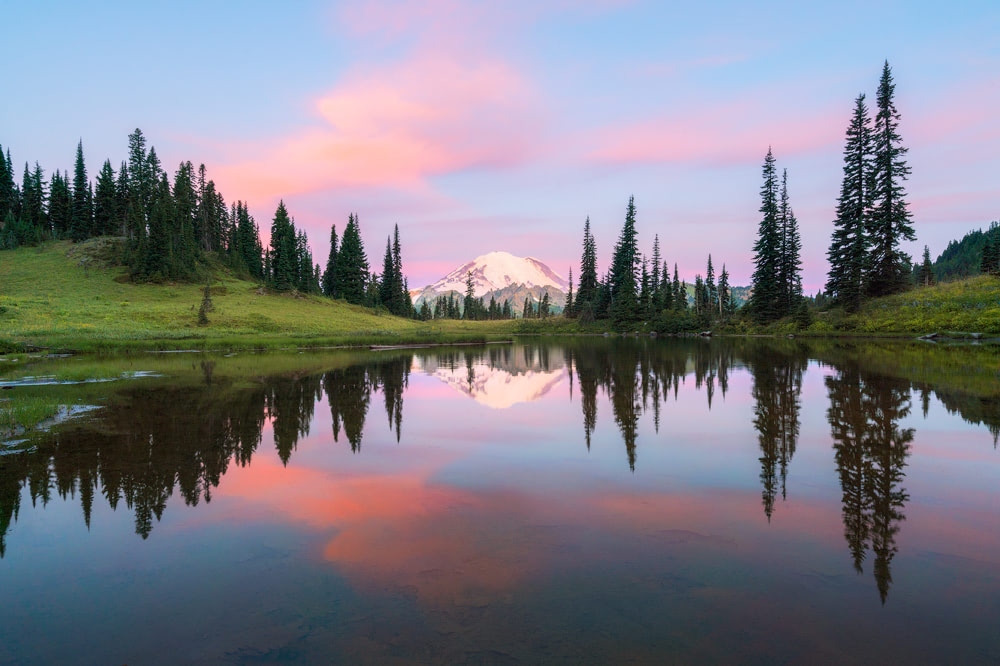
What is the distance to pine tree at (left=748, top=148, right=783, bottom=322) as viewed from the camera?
7388cm

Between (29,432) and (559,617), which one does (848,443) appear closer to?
(559,617)

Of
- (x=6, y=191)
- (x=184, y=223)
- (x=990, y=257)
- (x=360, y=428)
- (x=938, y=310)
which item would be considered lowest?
(x=360, y=428)

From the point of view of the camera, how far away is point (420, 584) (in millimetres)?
5562

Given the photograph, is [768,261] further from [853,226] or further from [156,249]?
[156,249]

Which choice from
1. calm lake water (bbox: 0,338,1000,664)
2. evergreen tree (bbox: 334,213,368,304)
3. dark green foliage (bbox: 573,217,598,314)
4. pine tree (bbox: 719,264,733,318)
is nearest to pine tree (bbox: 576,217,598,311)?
dark green foliage (bbox: 573,217,598,314)

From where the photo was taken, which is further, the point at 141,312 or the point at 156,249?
the point at 156,249

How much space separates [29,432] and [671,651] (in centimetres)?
1571

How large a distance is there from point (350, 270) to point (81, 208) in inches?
2080

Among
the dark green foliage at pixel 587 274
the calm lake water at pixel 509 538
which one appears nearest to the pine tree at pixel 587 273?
the dark green foliage at pixel 587 274

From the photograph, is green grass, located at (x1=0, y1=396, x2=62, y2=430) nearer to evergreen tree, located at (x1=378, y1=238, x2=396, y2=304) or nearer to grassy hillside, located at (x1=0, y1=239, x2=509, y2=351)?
grassy hillside, located at (x1=0, y1=239, x2=509, y2=351)

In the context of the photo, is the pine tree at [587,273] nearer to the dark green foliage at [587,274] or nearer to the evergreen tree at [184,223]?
the dark green foliage at [587,274]

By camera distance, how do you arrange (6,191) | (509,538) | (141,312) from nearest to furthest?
(509,538) < (141,312) < (6,191)

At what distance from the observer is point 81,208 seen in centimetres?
10069

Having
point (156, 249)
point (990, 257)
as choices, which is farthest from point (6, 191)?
point (990, 257)
